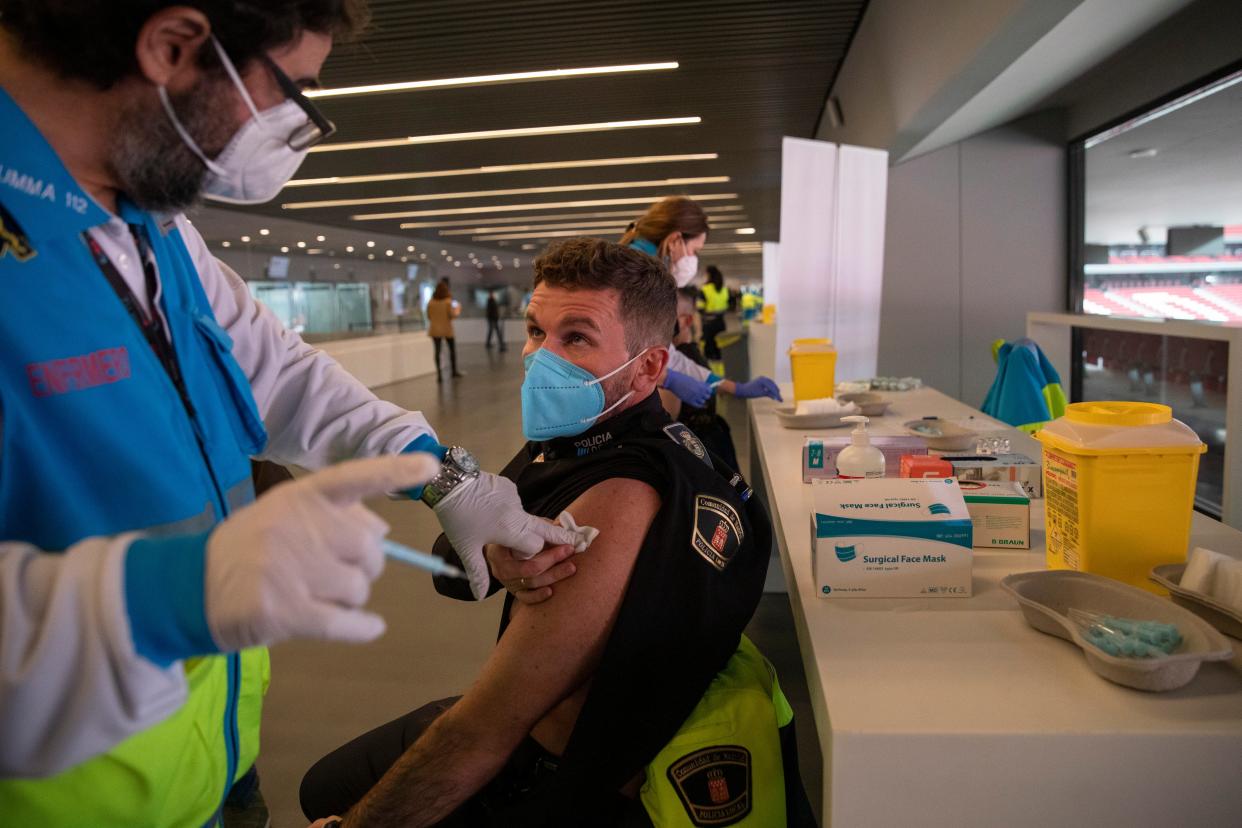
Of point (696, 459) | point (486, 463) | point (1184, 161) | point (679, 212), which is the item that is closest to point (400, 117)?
point (486, 463)

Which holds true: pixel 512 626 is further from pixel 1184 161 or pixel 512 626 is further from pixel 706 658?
pixel 1184 161

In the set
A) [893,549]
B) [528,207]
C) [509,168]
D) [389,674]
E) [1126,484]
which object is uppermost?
[528,207]

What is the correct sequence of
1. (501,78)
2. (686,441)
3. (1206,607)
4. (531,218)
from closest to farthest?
1. (1206,607)
2. (686,441)
3. (501,78)
4. (531,218)

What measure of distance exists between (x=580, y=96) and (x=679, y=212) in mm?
4243

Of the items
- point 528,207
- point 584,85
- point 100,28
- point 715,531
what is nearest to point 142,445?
point 100,28

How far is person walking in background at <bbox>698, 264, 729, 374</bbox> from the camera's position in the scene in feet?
40.0

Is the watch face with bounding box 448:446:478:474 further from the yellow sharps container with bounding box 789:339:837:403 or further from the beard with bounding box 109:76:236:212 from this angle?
the yellow sharps container with bounding box 789:339:837:403

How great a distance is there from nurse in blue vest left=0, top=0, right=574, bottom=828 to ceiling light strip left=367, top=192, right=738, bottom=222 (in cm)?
1365

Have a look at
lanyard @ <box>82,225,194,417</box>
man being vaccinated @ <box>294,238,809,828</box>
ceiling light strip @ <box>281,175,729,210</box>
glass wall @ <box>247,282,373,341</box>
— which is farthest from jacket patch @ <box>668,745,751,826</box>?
ceiling light strip @ <box>281,175,729,210</box>

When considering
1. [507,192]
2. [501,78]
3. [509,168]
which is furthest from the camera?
[507,192]

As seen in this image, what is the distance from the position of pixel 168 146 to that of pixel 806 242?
4487 millimetres

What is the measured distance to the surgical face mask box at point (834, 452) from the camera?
2066mm

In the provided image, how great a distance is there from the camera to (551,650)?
3.92 feet

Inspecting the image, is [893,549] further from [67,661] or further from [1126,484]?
[67,661]
